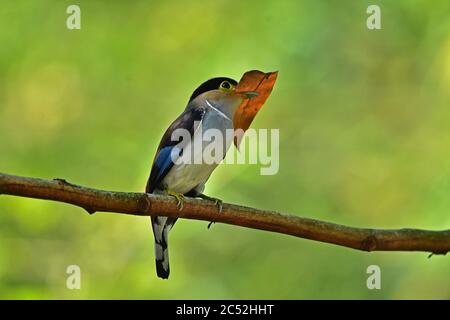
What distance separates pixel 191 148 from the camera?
3.13 metres

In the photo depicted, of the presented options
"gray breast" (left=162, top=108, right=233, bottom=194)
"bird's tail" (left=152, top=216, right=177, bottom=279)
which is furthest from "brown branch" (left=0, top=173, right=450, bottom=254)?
"bird's tail" (left=152, top=216, right=177, bottom=279)

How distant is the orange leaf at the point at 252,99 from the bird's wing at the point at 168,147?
200 millimetres

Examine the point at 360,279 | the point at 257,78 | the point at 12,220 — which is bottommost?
the point at 360,279

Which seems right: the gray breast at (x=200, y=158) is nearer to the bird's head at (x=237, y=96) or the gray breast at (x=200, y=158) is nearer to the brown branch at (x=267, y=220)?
the bird's head at (x=237, y=96)

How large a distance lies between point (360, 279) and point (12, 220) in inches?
67.6

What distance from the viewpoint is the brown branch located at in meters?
2.29

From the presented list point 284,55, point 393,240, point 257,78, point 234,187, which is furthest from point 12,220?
point 393,240

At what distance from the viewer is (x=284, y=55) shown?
382cm

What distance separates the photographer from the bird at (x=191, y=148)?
313cm

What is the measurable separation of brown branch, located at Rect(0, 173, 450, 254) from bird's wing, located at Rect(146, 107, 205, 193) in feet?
1.51

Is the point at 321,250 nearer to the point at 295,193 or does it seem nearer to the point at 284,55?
the point at 295,193
